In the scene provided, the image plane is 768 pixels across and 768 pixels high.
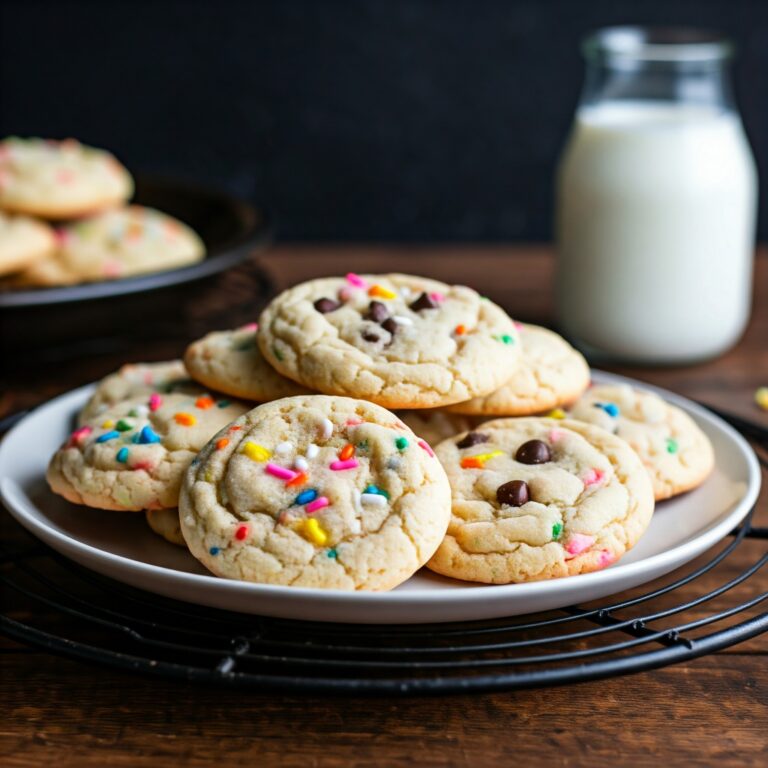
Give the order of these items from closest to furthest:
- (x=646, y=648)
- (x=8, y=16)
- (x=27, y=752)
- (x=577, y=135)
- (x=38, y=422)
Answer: (x=27, y=752) → (x=646, y=648) → (x=38, y=422) → (x=577, y=135) → (x=8, y=16)

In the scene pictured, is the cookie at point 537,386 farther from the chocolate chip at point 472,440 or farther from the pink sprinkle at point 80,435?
the pink sprinkle at point 80,435

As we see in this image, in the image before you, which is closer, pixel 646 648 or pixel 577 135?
pixel 646 648

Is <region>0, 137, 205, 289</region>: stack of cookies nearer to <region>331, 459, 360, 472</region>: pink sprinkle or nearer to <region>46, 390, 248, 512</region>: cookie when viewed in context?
<region>46, 390, 248, 512</region>: cookie

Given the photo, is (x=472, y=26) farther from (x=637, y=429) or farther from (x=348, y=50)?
(x=637, y=429)

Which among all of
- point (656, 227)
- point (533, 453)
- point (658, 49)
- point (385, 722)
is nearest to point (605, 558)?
point (533, 453)

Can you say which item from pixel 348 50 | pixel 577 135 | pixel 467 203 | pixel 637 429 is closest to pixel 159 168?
pixel 348 50

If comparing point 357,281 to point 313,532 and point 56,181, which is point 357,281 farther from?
point 56,181
